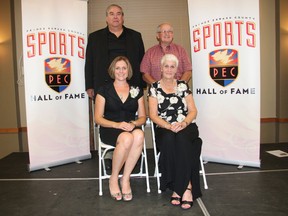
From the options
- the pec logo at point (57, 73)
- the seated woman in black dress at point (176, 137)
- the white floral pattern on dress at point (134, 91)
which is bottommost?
the seated woman in black dress at point (176, 137)

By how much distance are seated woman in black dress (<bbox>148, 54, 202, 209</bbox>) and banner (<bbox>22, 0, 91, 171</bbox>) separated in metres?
1.42

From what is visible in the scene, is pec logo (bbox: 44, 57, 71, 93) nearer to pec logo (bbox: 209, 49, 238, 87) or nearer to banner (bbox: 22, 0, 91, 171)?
banner (bbox: 22, 0, 91, 171)

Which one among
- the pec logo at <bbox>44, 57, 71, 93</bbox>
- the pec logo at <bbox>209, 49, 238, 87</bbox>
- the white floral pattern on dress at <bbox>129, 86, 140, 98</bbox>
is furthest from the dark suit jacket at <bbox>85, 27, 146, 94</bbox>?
the pec logo at <bbox>209, 49, 238, 87</bbox>

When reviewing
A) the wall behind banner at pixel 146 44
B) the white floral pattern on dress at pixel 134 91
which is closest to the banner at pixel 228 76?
the white floral pattern on dress at pixel 134 91

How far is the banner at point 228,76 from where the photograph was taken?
3.49 m

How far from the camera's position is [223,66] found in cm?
361

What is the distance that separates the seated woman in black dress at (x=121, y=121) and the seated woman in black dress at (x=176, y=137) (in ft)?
0.65

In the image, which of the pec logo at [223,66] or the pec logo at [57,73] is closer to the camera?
the pec logo at [223,66]

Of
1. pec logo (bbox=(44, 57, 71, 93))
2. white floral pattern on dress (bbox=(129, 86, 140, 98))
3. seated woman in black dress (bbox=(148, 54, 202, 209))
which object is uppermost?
pec logo (bbox=(44, 57, 71, 93))

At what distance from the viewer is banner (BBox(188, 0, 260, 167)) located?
3492mm

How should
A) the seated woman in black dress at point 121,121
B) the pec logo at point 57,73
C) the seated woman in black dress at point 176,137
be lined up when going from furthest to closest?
the pec logo at point 57,73 < the seated woman in black dress at point 121,121 < the seated woman in black dress at point 176,137

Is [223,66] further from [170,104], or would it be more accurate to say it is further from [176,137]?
[176,137]

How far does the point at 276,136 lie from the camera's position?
5.23m

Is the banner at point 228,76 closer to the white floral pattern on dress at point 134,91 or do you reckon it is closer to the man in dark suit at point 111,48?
the man in dark suit at point 111,48
